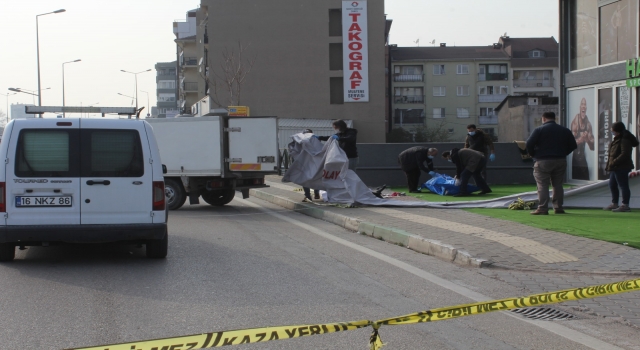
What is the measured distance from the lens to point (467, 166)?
1559 centimetres

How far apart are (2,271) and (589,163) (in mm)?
13339

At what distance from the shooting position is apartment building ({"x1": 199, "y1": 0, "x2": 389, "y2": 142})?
52.9m

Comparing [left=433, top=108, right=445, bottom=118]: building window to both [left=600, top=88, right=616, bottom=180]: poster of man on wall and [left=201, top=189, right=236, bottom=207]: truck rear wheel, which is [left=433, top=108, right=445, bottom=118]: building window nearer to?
[left=600, top=88, right=616, bottom=180]: poster of man on wall

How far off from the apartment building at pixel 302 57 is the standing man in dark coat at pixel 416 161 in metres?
35.3

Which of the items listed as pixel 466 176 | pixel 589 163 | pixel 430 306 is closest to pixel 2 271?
pixel 430 306

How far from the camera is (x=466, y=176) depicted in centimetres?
1584

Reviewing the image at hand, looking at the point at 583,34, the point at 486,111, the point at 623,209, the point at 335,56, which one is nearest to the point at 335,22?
the point at 335,56

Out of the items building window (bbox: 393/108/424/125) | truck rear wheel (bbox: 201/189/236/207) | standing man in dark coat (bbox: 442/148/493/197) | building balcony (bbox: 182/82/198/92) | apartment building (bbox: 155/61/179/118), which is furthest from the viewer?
apartment building (bbox: 155/61/179/118)

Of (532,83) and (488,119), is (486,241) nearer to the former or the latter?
(488,119)

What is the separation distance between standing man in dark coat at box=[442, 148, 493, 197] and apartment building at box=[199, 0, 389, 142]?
36.7 meters

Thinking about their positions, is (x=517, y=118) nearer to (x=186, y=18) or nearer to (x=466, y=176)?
(x=466, y=176)

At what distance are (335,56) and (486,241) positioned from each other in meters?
46.3

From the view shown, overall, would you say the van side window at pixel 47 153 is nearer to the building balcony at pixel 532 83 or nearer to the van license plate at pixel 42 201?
the van license plate at pixel 42 201

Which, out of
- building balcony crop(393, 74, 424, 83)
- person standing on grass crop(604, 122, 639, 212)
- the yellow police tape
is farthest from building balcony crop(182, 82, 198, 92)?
the yellow police tape
